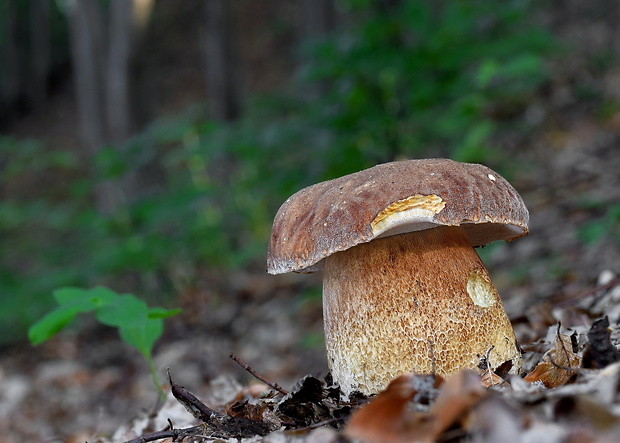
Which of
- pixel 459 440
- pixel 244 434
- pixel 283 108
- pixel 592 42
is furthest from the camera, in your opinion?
pixel 592 42

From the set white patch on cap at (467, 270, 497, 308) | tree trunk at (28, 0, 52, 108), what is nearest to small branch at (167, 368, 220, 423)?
white patch on cap at (467, 270, 497, 308)

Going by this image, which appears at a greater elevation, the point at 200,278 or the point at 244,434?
the point at 244,434

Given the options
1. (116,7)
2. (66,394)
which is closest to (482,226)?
(66,394)

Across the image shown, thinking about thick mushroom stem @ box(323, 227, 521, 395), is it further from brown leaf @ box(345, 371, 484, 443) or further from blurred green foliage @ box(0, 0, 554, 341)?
blurred green foliage @ box(0, 0, 554, 341)

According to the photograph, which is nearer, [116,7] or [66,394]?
[66,394]

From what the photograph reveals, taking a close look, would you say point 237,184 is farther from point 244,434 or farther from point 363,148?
point 244,434

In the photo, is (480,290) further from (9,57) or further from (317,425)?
(9,57)
